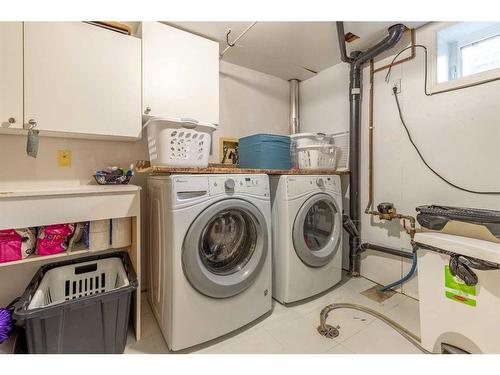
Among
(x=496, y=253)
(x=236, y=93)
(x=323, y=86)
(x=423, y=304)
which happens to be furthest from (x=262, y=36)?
(x=423, y=304)

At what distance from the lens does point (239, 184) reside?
4.53ft

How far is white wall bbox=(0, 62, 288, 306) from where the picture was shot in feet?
4.81

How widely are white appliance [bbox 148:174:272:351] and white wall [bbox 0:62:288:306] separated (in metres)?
0.45

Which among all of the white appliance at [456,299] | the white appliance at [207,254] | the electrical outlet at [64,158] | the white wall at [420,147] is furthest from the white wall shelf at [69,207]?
the white wall at [420,147]

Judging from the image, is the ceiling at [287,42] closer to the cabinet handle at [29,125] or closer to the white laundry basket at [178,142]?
the white laundry basket at [178,142]

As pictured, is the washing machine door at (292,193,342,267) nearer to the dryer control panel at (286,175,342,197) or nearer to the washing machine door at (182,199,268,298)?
the dryer control panel at (286,175,342,197)

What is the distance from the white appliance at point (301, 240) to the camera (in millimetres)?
1635

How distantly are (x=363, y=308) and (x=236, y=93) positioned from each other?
218 centimetres

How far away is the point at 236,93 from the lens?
2.34 m

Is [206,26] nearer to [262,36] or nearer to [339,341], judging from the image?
[262,36]

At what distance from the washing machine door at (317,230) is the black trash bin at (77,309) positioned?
110cm

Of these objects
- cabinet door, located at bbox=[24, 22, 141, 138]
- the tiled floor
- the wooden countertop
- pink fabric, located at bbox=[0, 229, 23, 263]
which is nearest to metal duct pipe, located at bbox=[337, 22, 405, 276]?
the wooden countertop

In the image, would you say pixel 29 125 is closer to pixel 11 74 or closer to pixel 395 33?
pixel 11 74

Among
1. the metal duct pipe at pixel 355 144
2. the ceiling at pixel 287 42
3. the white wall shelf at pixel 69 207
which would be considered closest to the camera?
Result: the white wall shelf at pixel 69 207
